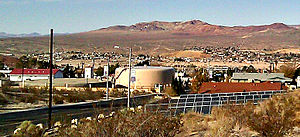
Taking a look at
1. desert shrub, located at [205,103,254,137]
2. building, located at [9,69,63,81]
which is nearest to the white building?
building, located at [9,69,63,81]

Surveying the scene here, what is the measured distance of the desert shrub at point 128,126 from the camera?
10422mm

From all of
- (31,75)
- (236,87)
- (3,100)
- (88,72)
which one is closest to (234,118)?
(3,100)

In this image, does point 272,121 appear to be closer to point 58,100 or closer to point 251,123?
point 251,123

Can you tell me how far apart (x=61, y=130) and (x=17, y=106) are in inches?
1235

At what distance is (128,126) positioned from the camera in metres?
10.8

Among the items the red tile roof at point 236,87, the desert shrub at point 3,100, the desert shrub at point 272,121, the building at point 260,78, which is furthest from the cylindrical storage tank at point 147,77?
the desert shrub at point 272,121

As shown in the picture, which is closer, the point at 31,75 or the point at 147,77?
the point at 147,77

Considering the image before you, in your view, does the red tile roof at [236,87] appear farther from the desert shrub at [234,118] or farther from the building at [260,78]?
the desert shrub at [234,118]

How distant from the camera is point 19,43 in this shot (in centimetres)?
16312

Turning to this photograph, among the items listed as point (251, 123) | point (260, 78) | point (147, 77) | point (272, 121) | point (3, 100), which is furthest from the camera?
point (147, 77)

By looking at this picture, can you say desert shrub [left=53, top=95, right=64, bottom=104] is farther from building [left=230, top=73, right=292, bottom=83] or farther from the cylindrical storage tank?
building [left=230, top=73, right=292, bottom=83]

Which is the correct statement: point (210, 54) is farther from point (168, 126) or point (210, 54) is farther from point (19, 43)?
point (168, 126)

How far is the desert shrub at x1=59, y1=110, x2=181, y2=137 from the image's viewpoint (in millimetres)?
10422

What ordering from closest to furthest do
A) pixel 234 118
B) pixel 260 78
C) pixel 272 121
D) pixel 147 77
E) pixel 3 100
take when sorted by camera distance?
pixel 272 121 → pixel 234 118 → pixel 3 100 → pixel 260 78 → pixel 147 77
